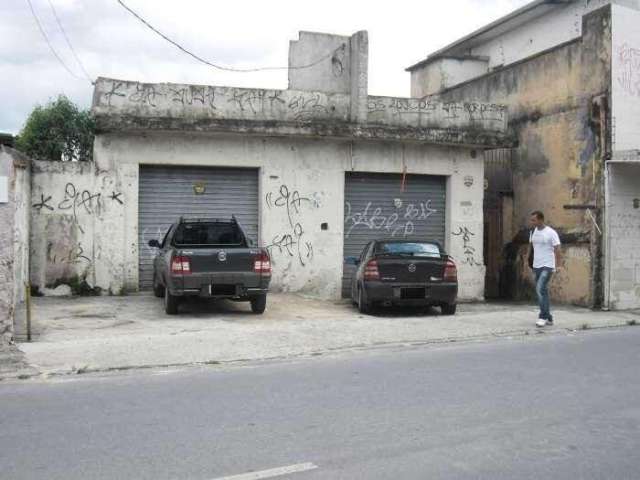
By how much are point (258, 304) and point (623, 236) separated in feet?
26.8

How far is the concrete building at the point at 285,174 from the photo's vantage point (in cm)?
1498

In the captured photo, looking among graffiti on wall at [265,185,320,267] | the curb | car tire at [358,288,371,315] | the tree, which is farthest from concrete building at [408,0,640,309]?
the tree

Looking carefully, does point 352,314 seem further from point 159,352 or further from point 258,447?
point 258,447

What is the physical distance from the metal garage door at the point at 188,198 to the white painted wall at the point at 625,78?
7.99 meters

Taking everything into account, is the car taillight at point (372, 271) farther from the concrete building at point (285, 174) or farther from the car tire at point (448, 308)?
the concrete building at point (285, 174)

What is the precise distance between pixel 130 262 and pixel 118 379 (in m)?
7.80

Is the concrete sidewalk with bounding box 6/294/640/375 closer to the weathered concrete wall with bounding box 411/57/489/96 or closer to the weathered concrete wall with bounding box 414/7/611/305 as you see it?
the weathered concrete wall with bounding box 414/7/611/305

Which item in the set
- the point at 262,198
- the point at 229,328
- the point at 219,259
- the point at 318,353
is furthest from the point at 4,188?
the point at 262,198

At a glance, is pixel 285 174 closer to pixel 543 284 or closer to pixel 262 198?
pixel 262 198

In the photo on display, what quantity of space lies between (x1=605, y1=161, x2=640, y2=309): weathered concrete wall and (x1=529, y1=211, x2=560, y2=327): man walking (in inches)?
145

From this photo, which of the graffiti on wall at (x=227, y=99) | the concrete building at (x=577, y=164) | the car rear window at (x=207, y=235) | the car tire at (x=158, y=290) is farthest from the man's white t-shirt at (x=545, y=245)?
the car tire at (x=158, y=290)

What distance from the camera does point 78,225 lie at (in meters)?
15.0

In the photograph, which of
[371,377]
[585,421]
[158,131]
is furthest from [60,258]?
[585,421]

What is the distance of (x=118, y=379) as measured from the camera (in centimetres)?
779
